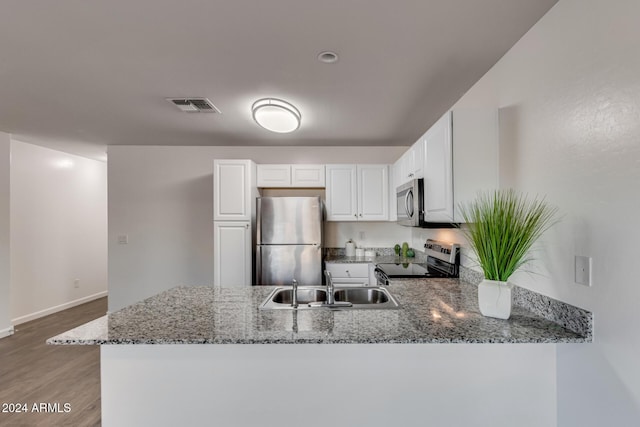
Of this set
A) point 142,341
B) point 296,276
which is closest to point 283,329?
point 142,341

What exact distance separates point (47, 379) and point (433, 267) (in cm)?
354

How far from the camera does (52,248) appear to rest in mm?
4688

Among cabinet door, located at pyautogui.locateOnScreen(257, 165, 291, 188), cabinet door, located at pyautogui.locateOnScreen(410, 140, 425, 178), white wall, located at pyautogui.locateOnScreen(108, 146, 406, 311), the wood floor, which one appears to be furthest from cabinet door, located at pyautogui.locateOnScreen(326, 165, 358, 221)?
the wood floor

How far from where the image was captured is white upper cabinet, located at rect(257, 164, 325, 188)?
12.9ft

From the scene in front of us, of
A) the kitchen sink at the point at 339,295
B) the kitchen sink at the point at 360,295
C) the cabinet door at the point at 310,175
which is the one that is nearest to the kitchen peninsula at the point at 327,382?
the kitchen sink at the point at 339,295

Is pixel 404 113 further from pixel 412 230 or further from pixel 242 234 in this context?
pixel 242 234

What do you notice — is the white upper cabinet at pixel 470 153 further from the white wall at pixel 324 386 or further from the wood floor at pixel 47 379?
the wood floor at pixel 47 379

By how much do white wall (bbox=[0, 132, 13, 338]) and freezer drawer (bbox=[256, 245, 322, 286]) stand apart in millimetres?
3043

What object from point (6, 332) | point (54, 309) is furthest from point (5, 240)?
point (54, 309)

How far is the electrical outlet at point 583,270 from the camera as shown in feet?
4.18

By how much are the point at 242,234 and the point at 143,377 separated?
2277 mm

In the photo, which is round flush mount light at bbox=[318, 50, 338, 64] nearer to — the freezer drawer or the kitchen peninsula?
the kitchen peninsula

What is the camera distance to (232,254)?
11.8 ft

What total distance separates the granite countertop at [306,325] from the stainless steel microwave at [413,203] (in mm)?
787
